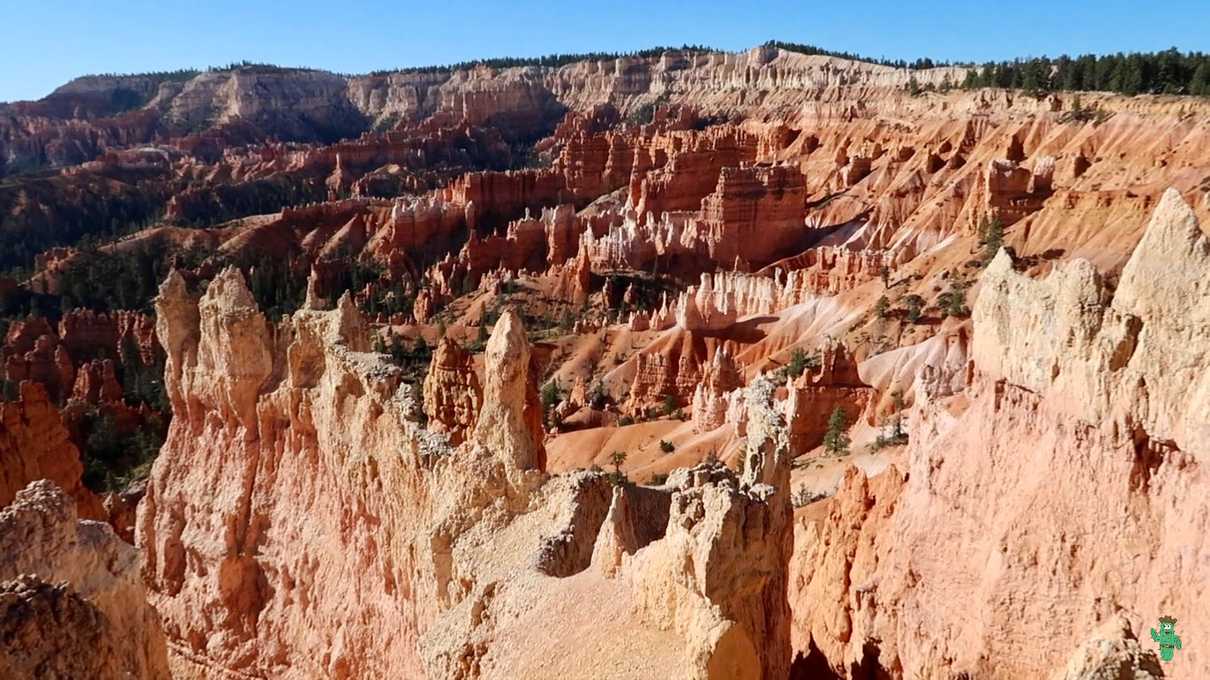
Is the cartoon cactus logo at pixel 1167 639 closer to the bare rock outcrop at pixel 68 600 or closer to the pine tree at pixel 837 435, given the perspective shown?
the bare rock outcrop at pixel 68 600

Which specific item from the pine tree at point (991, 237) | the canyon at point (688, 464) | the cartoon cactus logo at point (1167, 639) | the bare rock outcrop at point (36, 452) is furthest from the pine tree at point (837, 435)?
the bare rock outcrop at point (36, 452)

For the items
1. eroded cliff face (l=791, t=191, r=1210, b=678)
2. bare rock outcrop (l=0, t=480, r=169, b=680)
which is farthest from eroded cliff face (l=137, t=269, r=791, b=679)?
bare rock outcrop (l=0, t=480, r=169, b=680)

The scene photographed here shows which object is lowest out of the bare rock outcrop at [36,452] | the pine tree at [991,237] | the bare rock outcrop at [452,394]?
the bare rock outcrop at [36,452]

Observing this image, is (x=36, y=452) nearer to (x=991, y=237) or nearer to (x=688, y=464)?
(x=688, y=464)

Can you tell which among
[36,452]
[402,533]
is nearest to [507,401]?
[402,533]

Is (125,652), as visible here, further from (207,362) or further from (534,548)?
(207,362)

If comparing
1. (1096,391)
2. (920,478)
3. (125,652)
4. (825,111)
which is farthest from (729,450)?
(825,111)
